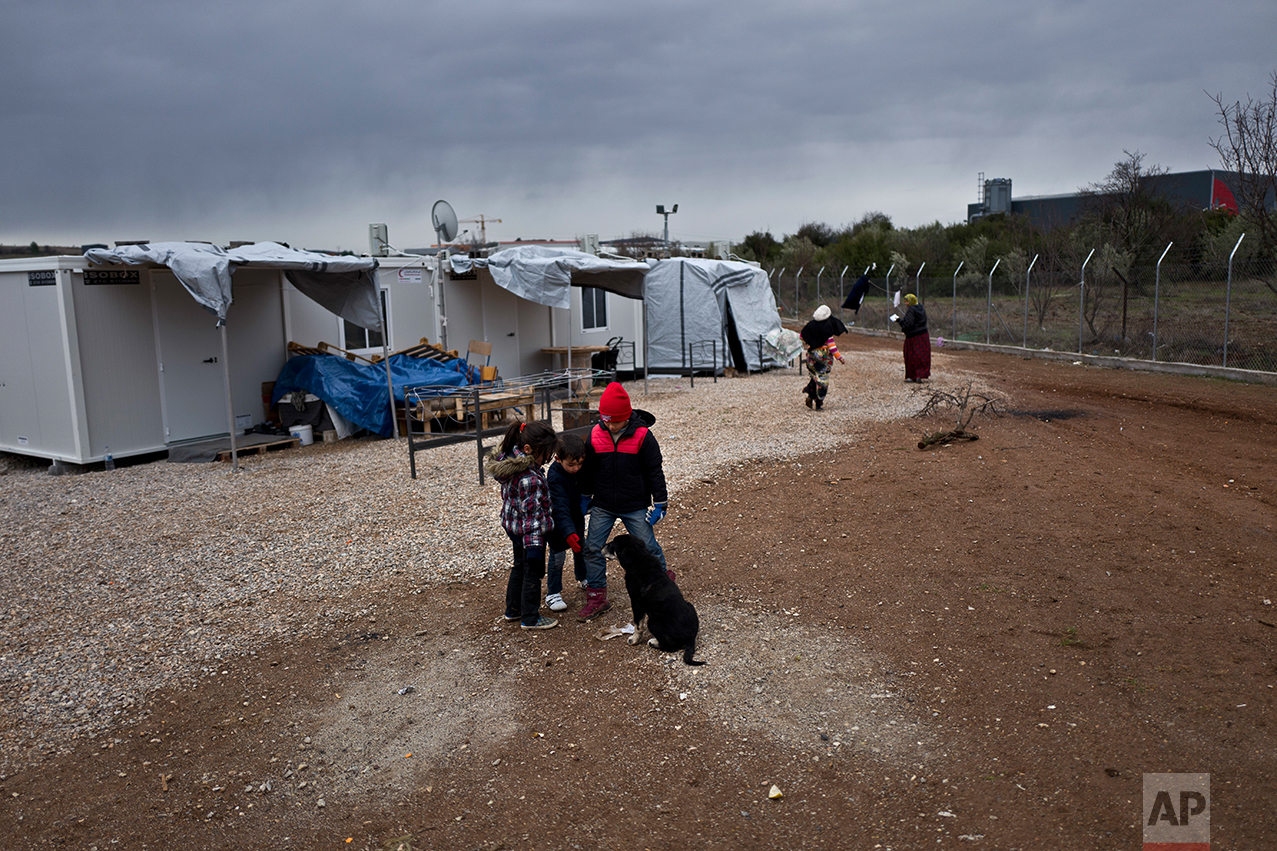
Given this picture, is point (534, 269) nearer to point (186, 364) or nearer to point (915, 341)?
point (186, 364)

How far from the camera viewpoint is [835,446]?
10.4 meters

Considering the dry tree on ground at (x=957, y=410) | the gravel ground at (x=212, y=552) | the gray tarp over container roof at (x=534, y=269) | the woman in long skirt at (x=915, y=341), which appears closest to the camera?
the gravel ground at (x=212, y=552)

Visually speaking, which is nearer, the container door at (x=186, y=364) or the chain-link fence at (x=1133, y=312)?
the container door at (x=186, y=364)

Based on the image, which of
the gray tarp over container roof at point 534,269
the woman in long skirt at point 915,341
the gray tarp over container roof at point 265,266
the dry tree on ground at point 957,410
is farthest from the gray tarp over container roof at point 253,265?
the woman in long skirt at point 915,341

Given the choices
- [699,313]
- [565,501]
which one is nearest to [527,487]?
[565,501]

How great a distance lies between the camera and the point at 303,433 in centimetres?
1173

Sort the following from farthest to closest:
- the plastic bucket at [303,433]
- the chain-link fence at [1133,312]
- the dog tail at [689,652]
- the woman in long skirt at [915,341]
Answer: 1. the chain-link fence at [1133,312]
2. the woman in long skirt at [915,341]
3. the plastic bucket at [303,433]
4. the dog tail at [689,652]

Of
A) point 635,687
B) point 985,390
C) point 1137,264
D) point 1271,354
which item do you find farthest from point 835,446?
point 1137,264

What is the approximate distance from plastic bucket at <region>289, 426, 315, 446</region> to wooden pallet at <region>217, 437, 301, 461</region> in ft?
0.19

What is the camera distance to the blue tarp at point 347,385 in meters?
11.9

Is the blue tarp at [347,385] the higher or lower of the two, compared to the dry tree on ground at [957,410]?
higher

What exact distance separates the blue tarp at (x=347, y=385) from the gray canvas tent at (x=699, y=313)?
742cm

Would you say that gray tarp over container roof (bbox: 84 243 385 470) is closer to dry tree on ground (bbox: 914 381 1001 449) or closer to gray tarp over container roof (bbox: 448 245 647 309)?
gray tarp over container roof (bbox: 448 245 647 309)

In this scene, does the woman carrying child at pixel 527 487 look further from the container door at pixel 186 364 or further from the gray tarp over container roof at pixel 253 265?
the container door at pixel 186 364
